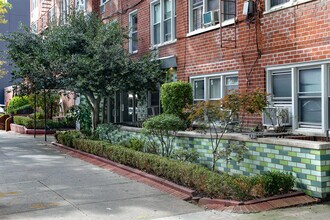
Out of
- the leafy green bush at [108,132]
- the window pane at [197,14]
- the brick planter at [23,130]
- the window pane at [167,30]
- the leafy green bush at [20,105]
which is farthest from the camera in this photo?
the leafy green bush at [20,105]

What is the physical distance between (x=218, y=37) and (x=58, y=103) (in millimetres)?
19030

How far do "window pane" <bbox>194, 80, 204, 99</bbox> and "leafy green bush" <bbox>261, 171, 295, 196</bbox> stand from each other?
5839mm

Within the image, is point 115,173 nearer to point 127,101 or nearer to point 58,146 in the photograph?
point 58,146

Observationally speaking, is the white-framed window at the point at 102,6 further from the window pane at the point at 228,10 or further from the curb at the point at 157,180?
the window pane at the point at 228,10

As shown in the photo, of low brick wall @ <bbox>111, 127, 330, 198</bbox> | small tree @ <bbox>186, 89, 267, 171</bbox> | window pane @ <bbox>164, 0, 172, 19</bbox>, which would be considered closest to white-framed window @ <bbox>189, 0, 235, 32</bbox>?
window pane @ <bbox>164, 0, 172, 19</bbox>

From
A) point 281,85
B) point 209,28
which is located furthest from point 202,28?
point 281,85

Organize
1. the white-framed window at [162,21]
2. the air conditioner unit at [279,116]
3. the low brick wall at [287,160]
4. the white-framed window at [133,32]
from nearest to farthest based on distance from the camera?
the low brick wall at [287,160] → the air conditioner unit at [279,116] → the white-framed window at [162,21] → the white-framed window at [133,32]

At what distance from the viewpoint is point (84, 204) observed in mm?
7195

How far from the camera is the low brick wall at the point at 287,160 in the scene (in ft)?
22.1

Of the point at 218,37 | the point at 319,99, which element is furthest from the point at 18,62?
the point at 319,99

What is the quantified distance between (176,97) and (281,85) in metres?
3.25

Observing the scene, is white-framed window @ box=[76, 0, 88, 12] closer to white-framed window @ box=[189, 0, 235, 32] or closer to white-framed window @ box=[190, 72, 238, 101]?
white-framed window @ box=[189, 0, 235, 32]

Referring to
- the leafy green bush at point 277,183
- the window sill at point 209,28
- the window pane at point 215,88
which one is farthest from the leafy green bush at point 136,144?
the leafy green bush at point 277,183

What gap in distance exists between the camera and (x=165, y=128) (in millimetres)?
10039
